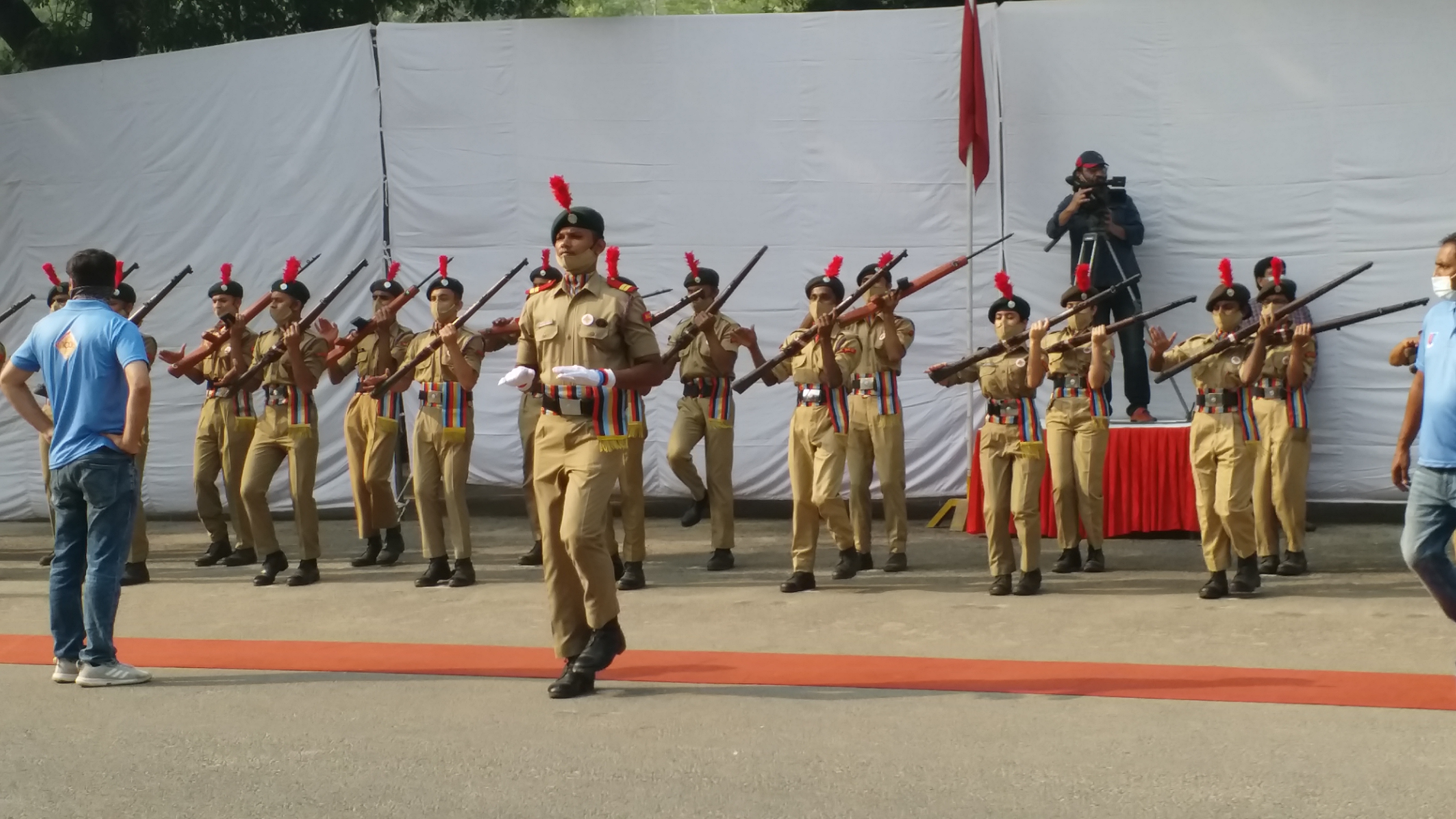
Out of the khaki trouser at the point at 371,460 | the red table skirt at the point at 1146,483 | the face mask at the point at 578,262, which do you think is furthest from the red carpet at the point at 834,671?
the red table skirt at the point at 1146,483

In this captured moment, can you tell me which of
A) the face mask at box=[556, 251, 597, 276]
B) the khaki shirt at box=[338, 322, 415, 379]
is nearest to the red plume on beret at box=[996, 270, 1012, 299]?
the face mask at box=[556, 251, 597, 276]

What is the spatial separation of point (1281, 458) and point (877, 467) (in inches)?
96.6

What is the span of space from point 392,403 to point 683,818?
6.47 m

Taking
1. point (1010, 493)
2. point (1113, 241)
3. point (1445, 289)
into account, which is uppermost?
point (1113, 241)

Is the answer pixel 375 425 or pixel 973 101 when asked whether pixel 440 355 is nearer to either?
pixel 375 425

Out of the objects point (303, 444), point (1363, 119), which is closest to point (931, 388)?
point (1363, 119)

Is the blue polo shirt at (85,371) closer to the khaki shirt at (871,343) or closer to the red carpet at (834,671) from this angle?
the red carpet at (834,671)

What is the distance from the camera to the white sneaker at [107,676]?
682 cm

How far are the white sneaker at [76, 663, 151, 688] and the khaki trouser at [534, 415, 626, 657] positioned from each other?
6.09ft

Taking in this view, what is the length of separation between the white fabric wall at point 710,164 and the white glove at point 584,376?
5.71 meters

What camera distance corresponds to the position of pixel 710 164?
12.3 metres

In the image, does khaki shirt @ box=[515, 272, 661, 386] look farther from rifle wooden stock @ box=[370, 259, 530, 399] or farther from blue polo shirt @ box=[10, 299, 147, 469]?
rifle wooden stock @ box=[370, 259, 530, 399]

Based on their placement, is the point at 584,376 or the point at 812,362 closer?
the point at 584,376

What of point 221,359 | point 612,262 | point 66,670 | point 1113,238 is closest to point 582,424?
point 612,262
